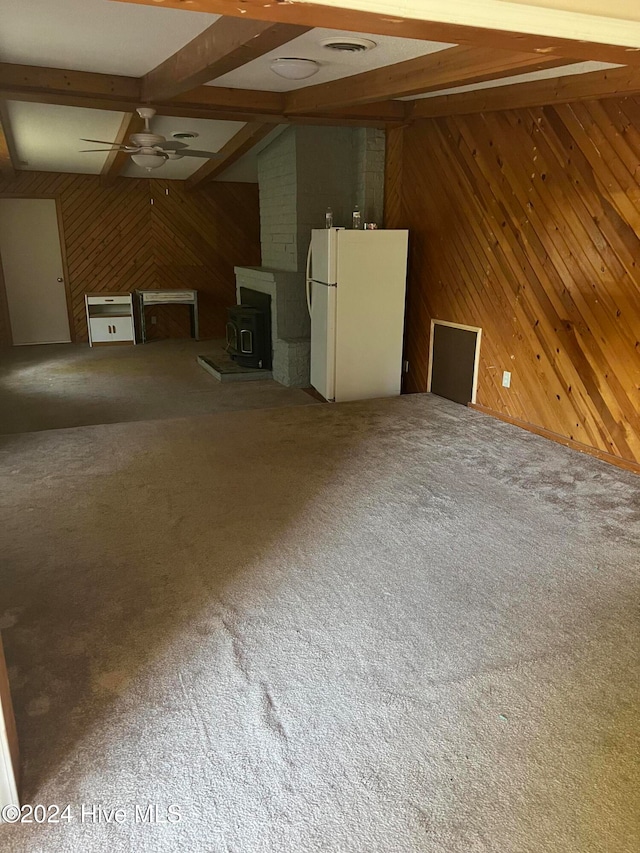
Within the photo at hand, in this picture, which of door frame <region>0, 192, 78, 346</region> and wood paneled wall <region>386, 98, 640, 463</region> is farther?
door frame <region>0, 192, 78, 346</region>

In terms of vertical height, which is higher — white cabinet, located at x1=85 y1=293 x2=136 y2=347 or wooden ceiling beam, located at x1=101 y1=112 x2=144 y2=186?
wooden ceiling beam, located at x1=101 y1=112 x2=144 y2=186

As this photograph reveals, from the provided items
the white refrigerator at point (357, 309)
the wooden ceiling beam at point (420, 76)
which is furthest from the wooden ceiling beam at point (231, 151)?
the white refrigerator at point (357, 309)

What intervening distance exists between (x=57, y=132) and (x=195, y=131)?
1370mm

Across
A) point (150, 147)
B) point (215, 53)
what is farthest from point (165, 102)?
point (215, 53)

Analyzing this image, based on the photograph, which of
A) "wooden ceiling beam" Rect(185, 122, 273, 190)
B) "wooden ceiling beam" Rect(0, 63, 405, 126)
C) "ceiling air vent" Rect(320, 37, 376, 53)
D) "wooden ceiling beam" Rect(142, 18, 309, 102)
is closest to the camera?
"wooden ceiling beam" Rect(142, 18, 309, 102)

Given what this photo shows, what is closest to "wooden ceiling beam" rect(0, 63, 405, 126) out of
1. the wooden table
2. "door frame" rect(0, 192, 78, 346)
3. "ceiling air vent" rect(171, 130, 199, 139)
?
"ceiling air vent" rect(171, 130, 199, 139)

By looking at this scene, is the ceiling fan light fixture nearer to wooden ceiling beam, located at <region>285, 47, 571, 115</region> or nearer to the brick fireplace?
wooden ceiling beam, located at <region>285, 47, 571, 115</region>

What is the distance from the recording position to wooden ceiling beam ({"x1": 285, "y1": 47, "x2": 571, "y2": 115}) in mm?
3113

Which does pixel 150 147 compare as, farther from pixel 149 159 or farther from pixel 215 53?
pixel 215 53

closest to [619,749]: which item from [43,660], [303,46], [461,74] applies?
[43,660]

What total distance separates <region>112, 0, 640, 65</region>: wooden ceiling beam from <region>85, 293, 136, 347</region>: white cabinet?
25.1 feet

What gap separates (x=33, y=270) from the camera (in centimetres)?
860

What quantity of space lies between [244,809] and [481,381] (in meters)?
3.82

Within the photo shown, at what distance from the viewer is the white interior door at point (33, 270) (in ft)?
27.6
